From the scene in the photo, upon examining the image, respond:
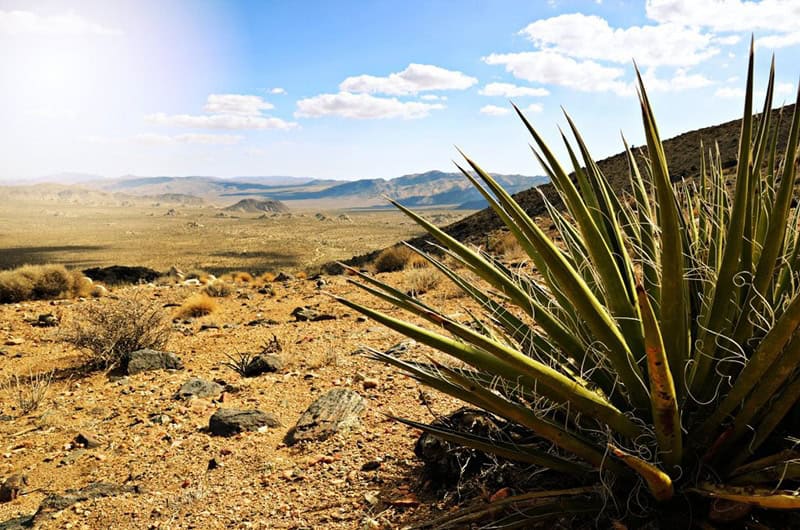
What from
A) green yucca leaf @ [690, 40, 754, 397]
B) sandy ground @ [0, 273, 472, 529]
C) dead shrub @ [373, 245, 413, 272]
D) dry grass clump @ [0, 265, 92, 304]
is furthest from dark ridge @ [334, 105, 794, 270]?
green yucca leaf @ [690, 40, 754, 397]

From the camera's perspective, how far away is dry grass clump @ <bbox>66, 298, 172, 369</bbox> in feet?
20.2

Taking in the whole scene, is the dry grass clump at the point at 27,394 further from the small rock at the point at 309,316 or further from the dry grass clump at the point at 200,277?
the dry grass clump at the point at 200,277

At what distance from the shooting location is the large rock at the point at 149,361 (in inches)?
236

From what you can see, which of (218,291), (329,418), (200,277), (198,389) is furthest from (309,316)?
(200,277)

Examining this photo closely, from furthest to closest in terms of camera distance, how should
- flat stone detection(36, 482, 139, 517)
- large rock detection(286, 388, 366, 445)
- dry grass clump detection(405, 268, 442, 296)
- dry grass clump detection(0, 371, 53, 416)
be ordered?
dry grass clump detection(405, 268, 442, 296) < dry grass clump detection(0, 371, 53, 416) < large rock detection(286, 388, 366, 445) < flat stone detection(36, 482, 139, 517)

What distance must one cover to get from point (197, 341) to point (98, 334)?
1.43m

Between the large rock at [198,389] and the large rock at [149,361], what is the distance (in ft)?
2.80

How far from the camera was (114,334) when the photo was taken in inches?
249

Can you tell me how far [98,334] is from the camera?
244 inches

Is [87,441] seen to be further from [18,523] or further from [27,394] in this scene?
[27,394]

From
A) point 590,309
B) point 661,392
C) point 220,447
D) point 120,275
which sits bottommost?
point 120,275

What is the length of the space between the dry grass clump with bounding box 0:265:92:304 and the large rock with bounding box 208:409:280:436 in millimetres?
9417

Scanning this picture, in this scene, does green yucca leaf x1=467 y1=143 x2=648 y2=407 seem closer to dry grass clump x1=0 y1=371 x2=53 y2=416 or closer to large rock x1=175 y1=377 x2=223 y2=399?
large rock x1=175 y1=377 x2=223 y2=399

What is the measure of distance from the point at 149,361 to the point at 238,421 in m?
2.51
